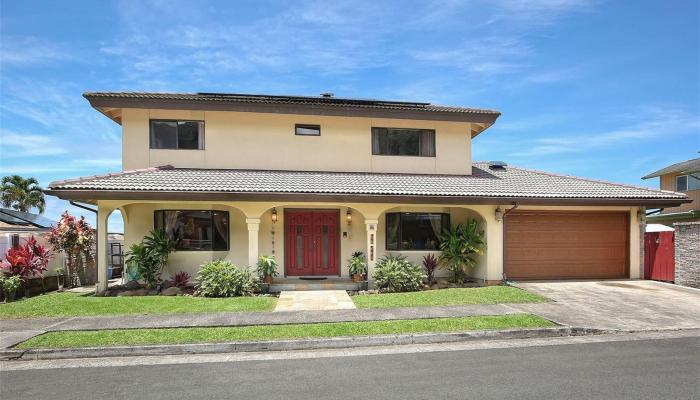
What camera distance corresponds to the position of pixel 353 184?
504 inches

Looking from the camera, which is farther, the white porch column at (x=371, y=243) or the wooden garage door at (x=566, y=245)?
the wooden garage door at (x=566, y=245)

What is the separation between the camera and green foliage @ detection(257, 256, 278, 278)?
1221 cm

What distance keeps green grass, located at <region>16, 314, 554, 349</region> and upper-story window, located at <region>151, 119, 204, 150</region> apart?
7.69 m

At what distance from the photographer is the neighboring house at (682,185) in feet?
87.0

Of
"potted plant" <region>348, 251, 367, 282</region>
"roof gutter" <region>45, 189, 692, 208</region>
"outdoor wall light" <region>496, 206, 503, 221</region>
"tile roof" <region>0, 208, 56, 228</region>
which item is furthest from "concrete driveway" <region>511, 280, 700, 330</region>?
"tile roof" <region>0, 208, 56, 228</region>

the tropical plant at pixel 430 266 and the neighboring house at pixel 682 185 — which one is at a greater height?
the neighboring house at pixel 682 185

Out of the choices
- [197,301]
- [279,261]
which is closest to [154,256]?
[197,301]

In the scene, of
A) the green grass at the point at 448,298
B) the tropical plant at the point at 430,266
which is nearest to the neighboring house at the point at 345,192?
the tropical plant at the point at 430,266

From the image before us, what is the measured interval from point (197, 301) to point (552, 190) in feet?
37.0

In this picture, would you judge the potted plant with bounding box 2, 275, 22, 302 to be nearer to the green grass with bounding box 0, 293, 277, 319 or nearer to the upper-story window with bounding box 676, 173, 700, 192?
the green grass with bounding box 0, 293, 277, 319

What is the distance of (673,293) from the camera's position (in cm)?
1148

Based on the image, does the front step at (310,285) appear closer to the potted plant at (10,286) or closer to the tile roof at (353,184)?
the tile roof at (353,184)

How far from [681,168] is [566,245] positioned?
20812 millimetres

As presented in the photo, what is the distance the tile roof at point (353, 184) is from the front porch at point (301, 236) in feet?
1.96
